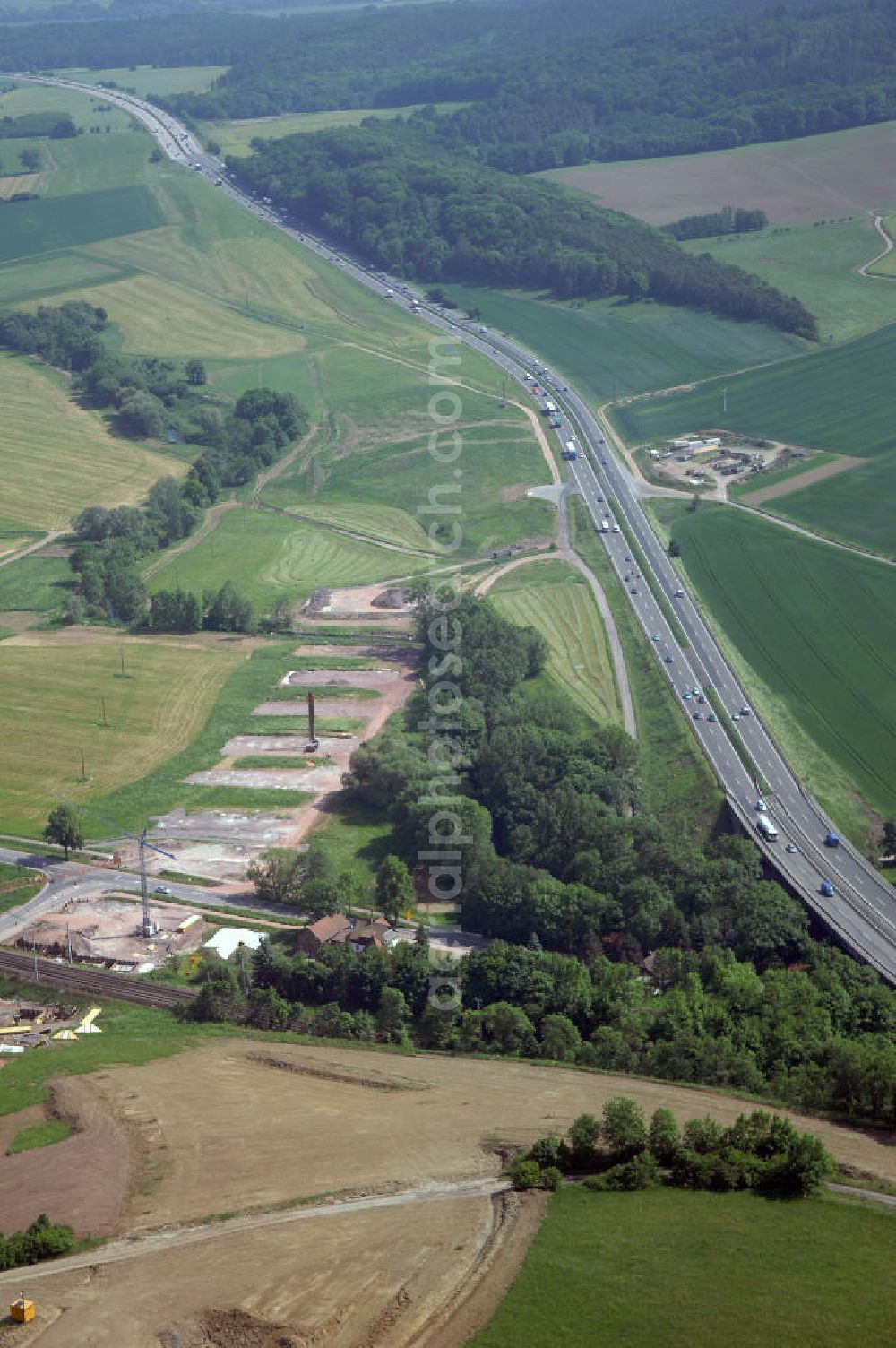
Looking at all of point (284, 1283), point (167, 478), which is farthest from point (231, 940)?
point (167, 478)

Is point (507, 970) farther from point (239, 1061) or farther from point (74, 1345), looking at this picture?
point (74, 1345)

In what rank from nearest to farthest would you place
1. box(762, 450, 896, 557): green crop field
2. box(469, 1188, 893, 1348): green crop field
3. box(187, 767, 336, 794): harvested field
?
box(469, 1188, 893, 1348): green crop field
box(187, 767, 336, 794): harvested field
box(762, 450, 896, 557): green crop field

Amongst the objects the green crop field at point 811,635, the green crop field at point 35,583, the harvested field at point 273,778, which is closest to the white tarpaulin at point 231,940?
the harvested field at point 273,778

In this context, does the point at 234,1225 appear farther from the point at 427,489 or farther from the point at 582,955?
the point at 427,489

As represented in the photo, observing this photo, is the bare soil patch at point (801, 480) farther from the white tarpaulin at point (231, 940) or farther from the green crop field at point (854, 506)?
the white tarpaulin at point (231, 940)

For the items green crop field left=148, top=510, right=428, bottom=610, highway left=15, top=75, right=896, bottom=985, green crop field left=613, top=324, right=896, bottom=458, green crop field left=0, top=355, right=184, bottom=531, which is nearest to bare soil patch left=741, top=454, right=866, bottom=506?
green crop field left=613, top=324, right=896, bottom=458

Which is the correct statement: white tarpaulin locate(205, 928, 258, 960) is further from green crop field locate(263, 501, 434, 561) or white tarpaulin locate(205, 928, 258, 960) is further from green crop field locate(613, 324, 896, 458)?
green crop field locate(613, 324, 896, 458)
